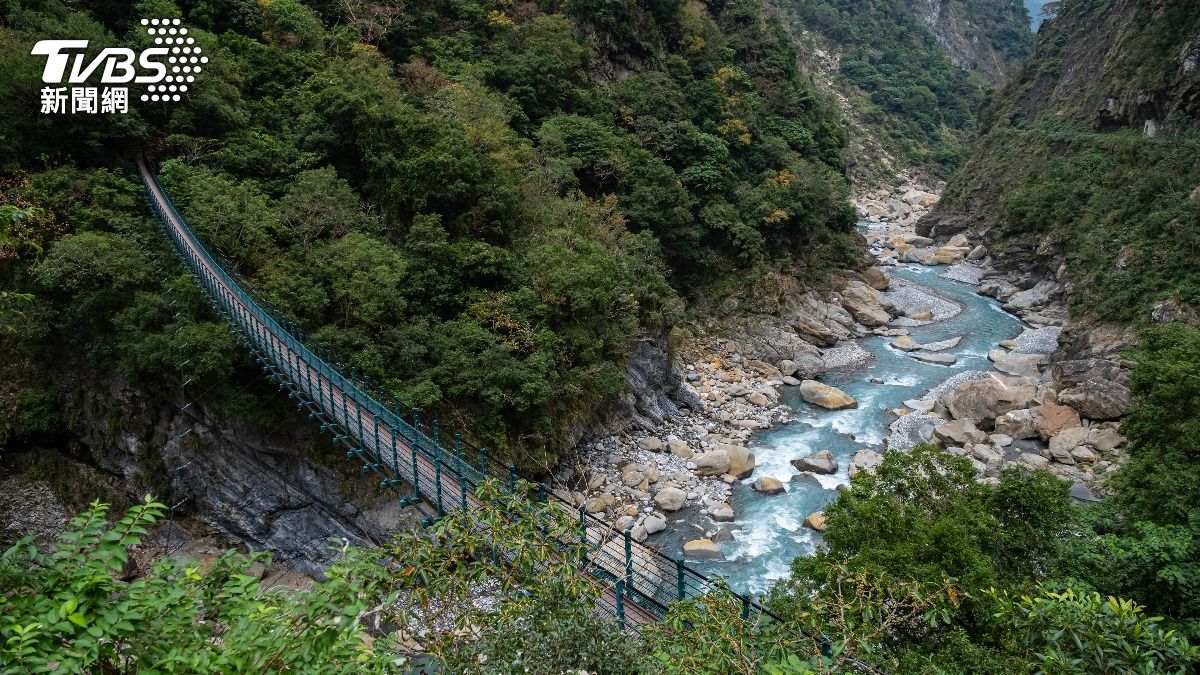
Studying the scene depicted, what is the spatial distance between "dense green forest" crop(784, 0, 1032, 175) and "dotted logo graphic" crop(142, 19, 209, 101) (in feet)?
195

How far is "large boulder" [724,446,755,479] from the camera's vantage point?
15.3m

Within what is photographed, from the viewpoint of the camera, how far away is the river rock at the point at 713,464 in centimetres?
1531

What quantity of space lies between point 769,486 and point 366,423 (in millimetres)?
9464

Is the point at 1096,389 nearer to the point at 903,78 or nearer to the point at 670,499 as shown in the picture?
the point at 670,499

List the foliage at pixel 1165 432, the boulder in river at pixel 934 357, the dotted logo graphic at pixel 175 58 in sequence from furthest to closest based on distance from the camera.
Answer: the boulder in river at pixel 934 357 → the dotted logo graphic at pixel 175 58 → the foliage at pixel 1165 432

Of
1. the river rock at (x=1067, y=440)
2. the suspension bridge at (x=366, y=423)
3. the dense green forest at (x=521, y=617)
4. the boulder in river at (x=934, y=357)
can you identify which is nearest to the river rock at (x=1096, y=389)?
the river rock at (x=1067, y=440)

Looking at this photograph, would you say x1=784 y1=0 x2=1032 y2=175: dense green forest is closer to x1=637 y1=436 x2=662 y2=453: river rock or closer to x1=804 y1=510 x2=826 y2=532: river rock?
x1=637 y1=436 x2=662 y2=453: river rock

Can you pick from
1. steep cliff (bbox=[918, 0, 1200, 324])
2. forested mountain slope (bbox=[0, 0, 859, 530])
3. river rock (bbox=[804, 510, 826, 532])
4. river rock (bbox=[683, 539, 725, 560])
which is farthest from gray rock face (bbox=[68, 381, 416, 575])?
steep cliff (bbox=[918, 0, 1200, 324])

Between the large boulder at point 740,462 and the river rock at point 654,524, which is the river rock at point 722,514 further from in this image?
the large boulder at point 740,462

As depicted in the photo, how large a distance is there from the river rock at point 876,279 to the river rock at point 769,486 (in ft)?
56.8

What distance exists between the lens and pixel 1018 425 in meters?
16.6

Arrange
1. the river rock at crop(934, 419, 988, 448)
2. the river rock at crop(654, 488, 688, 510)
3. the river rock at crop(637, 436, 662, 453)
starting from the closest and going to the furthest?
1. the river rock at crop(654, 488, 688, 510)
2. the river rock at crop(637, 436, 662, 453)
3. the river rock at crop(934, 419, 988, 448)

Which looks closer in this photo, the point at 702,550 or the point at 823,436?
the point at 702,550

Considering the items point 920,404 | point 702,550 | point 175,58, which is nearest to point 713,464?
point 702,550
